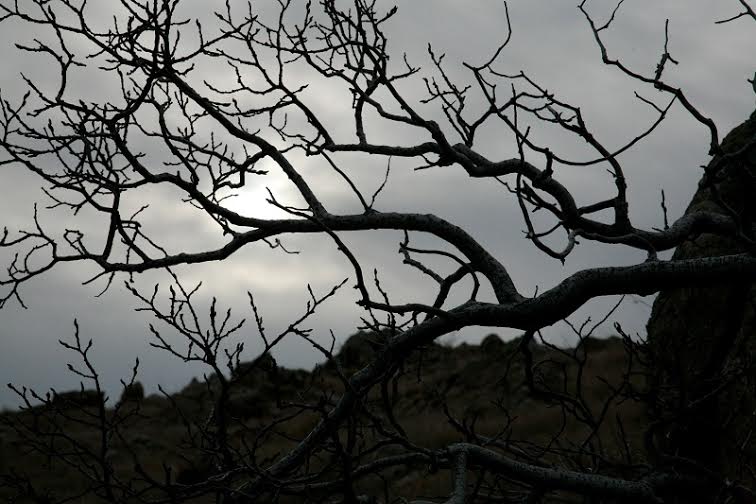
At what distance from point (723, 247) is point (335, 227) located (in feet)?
16.3

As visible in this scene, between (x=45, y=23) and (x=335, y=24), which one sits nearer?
(x=45, y=23)

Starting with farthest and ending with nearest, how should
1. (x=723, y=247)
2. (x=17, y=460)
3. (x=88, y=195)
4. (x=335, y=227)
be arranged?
(x=17, y=460) < (x=723, y=247) < (x=335, y=227) < (x=88, y=195)

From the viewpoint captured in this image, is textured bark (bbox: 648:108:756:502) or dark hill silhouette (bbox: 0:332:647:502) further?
dark hill silhouette (bbox: 0:332:647:502)

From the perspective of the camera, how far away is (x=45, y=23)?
16.4 ft

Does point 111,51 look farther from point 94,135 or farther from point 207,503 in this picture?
point 207,503

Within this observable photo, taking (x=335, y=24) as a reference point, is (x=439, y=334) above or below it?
below

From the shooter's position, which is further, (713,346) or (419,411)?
(419,411)

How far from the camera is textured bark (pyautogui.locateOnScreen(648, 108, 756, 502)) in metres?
6.68

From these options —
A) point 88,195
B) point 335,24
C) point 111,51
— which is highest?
point 335,24

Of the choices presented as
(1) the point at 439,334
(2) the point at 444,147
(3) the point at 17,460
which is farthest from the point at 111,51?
(3) the point at 17,460

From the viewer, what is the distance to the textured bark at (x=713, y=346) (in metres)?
6.68

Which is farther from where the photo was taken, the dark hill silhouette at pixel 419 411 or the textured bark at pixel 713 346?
the dark hill silhouette at pixel 419 411

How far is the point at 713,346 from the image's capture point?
7453mm

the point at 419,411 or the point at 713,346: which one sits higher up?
the point at 419,411
